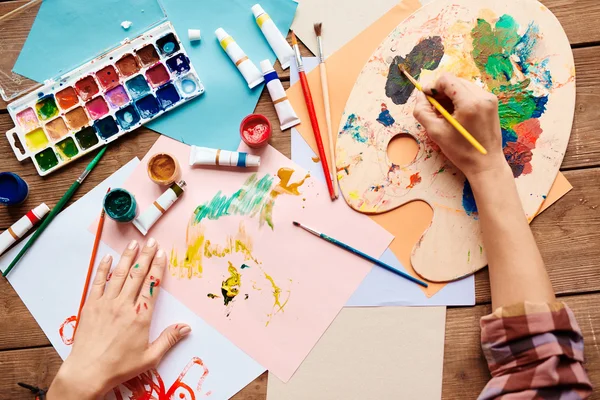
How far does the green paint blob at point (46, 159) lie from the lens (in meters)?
1.14

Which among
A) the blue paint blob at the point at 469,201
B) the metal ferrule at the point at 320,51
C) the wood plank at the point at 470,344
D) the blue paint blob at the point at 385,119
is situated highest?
the metal ferrule at the point at 320,51

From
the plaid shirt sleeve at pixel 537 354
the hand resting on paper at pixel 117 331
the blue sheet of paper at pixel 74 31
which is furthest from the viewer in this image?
the blue sheet of paper at pixel 74 31

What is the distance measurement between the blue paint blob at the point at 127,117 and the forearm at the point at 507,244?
759 millimetres

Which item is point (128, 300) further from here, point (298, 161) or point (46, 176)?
point (298, 161)

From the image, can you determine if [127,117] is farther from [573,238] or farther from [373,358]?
[573,238]

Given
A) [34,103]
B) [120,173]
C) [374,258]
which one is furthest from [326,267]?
[34,103]

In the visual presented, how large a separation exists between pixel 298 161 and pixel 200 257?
309 mm

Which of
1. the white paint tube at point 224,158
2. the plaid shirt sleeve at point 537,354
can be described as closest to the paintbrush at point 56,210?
the white paint tube at point 224,158

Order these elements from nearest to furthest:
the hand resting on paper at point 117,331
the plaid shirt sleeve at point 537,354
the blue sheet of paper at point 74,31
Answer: the plaid shirt sleeve at point 537,354
the hand resting on paper at point 117,331
the blue sheet of paper at point 74,31

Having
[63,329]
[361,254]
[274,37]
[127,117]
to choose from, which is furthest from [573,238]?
[63,329]

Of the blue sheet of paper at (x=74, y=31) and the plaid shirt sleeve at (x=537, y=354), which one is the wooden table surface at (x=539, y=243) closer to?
the plaid shirt sleeve at (x=537, y=354)

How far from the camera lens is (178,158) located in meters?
1.14

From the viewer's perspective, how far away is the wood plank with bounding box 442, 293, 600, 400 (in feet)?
3.52

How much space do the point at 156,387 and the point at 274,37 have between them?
830 mm
